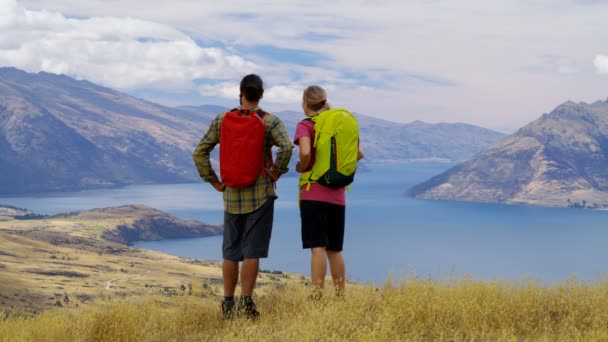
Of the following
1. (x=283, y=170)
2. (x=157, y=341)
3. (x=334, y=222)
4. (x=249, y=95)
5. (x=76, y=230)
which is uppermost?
(x=249, y=95)

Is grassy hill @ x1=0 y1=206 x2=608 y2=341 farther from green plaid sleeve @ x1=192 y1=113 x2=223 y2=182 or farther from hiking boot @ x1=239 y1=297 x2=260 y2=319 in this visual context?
green plaid sleeve @ x1=192 y1=113 x2=223 y2=182

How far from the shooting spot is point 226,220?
7.48 meters

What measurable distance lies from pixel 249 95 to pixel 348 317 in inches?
104

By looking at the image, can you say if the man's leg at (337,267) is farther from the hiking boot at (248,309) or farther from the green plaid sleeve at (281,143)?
the green plaid sleeve at (281,143)

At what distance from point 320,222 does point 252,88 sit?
5.63ft

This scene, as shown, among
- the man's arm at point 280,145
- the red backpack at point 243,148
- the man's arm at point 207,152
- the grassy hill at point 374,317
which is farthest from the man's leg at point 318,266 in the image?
the man's arm at point 207,152

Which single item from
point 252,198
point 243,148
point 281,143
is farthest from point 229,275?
point 281,143

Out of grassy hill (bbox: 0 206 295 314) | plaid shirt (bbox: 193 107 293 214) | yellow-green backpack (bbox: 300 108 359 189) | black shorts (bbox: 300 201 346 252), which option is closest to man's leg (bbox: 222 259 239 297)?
plaid shirt (bbox: 193 107 293 214)

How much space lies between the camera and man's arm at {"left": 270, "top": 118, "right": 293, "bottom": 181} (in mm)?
7227

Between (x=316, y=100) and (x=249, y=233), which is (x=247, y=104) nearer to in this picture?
(x=316, y=100)

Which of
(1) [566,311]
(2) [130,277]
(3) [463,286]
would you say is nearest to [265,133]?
(3) [463,286]

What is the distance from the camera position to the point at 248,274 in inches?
292

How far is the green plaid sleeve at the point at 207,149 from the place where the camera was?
7.37 m

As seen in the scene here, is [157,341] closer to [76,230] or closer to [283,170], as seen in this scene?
[283,170]
